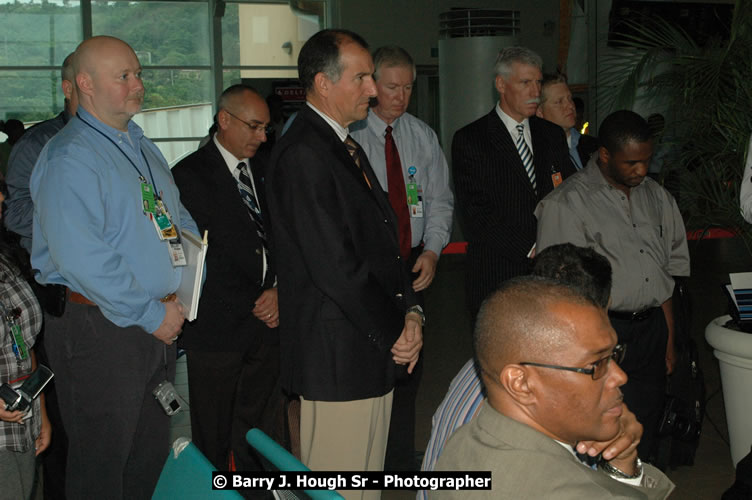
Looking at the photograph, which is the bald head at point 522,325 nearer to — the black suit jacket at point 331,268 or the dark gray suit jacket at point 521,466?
the dark gray suit jacket at point 521,466

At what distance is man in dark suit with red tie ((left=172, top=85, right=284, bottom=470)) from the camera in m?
3.63

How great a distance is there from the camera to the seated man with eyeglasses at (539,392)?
1.46 metres

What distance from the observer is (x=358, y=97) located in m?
2.84

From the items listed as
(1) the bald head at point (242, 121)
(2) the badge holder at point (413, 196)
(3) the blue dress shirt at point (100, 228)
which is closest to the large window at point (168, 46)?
(2) the badge holder at point (413, 196)

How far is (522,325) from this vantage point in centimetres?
156

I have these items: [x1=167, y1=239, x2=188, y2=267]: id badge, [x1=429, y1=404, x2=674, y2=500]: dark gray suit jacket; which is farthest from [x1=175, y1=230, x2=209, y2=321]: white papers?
[x1=429, y1=404, x2=674, y2=500]: dark gray suit jacket

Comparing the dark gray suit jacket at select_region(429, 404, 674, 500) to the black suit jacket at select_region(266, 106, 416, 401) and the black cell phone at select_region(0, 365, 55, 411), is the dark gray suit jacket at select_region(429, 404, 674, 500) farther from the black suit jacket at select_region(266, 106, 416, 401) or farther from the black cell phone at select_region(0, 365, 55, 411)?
the black cell phone at select_region(0, 365, 55, 411)

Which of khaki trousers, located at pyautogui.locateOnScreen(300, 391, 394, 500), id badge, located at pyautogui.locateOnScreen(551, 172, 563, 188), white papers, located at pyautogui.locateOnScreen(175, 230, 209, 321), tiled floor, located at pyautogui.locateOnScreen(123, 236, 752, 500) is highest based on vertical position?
id badge, located at pyautogui.locateOnScreen(551, 172, 563, 188)

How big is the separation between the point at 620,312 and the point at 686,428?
2.55ft

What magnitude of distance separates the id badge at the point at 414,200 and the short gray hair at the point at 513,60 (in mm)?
719

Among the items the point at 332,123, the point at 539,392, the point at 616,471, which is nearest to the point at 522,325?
the point at 539,392

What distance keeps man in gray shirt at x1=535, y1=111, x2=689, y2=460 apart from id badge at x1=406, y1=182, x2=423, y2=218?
0.74 m

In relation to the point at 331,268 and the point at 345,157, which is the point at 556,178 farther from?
the point at 331,268

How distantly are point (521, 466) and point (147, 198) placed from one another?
193 cm
